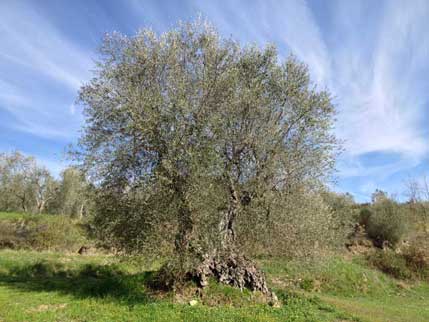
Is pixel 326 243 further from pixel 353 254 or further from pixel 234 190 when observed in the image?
pixel 353 254

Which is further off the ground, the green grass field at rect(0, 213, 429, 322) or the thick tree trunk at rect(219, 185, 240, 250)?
the thick tree trunk at rect(219, 185, 240, 250)

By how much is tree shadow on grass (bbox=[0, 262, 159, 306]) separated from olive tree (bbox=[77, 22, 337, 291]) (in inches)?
91.9

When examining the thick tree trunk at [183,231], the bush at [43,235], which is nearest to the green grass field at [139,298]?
the thick tree trunk at [183,231]

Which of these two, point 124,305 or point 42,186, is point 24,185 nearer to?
point 42,186

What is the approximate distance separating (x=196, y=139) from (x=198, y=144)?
0.23 meters

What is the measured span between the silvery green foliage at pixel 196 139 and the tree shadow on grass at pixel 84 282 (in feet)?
7.68

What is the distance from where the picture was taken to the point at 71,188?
179 ft

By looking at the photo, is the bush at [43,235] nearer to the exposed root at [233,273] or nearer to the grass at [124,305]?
the grass at [124,305]

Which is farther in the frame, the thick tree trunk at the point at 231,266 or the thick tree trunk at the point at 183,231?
the thick tree trunk at the point at 231,266

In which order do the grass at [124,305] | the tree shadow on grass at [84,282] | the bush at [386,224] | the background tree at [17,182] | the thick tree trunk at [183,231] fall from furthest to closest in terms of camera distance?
the background tree at [17,182] < the bush at [386,224] < the tree shadow on grass at [84,282] < the thick tree trunk at [183,231] < the grass at [124,305]

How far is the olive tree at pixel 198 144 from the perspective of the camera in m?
12.1

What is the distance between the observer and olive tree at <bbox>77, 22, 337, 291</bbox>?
12148mm

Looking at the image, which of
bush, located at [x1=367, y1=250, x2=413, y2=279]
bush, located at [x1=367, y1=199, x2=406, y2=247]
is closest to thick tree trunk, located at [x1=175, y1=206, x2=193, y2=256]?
bush, located at [x1=367, y1=250, x2=413, y2=279]

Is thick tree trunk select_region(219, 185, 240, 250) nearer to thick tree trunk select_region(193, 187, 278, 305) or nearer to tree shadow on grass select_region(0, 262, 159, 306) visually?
thick tree trunk select_region(193, 187, 278, 305)
